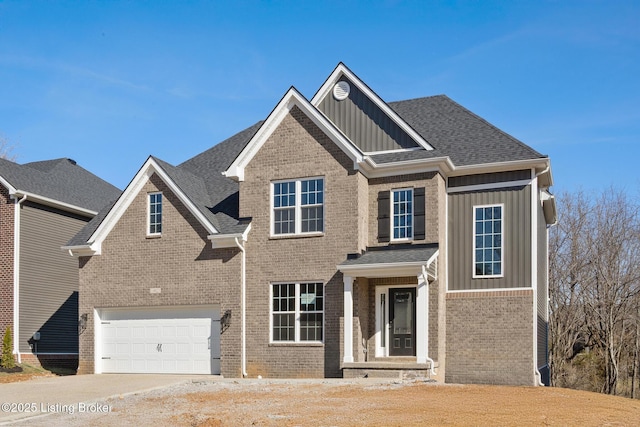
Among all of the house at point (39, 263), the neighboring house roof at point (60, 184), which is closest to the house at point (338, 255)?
the house at point (39, 263)

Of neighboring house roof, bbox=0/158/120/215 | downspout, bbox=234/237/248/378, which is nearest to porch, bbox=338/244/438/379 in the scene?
downspout, bbox=234/237/248/378

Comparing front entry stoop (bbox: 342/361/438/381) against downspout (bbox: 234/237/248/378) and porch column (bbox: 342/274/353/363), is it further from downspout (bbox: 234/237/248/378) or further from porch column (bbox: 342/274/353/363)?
downspout (bbox: 234/237/248/378)

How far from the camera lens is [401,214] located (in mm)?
23141

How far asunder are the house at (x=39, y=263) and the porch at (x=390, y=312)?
13.2 meters

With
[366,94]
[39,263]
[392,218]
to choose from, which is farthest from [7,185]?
[392,218]

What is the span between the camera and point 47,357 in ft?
95.7

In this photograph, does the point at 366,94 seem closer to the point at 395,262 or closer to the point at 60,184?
the point at 395,262

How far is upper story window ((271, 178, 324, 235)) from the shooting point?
2309 cm

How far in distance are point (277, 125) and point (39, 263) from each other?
11.8 meters

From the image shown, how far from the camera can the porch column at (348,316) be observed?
21.7 meters

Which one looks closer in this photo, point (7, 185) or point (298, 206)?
point (298, 206)

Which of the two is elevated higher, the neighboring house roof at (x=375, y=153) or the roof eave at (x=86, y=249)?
the neighboring house roof at (x=375, y=153)

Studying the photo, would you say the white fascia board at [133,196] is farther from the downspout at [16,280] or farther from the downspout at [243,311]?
the downspout at [16,280]

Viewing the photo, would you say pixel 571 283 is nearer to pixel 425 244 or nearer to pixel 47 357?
pixel 425 244
